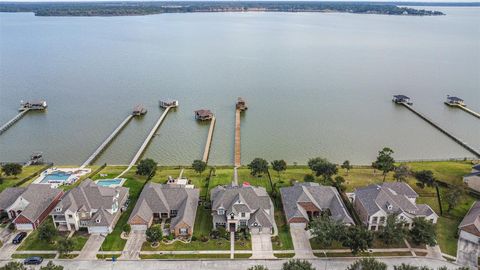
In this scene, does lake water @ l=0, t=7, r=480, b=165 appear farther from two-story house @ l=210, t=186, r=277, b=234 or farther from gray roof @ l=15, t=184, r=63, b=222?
two-story house @ l=210, t=186, r=277, b=234

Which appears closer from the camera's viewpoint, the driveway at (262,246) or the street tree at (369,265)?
the street tree at (369,265)

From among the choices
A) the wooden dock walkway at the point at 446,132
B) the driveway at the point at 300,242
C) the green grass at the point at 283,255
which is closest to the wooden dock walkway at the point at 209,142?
the driveway at the point at 300,242

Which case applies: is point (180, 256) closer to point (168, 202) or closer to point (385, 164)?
point (168, 202)

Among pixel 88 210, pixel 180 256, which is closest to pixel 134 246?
pixel 180 256

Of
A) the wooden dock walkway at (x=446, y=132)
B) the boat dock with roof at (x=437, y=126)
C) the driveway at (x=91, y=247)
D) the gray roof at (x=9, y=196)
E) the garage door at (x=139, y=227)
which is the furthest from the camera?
the boat dock with roof at (x=437, y=126)

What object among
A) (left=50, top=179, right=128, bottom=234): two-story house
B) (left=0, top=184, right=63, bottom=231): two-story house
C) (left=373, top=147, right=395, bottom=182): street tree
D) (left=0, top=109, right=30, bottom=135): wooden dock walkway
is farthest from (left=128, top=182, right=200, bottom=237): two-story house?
(left=0, top=109, right=30, bottom=135): wooden dock walkway

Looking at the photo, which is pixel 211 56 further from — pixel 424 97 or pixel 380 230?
pixel 380 230

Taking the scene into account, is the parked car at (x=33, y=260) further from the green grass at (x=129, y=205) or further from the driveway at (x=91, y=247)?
the green grass at (x=129, y=205)
